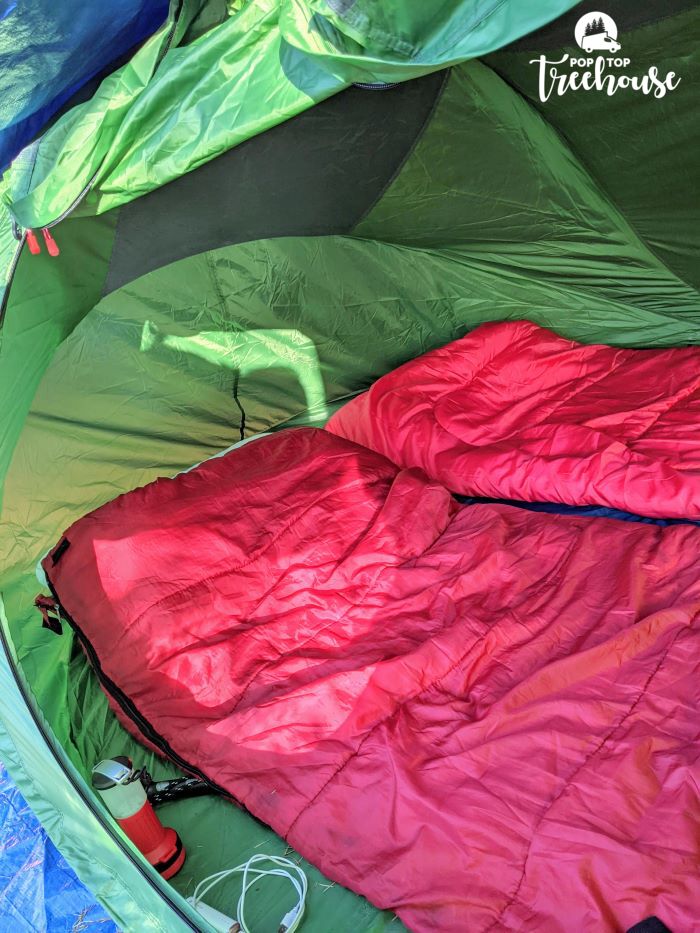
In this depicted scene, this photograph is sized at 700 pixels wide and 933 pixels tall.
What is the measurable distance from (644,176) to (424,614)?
1533 millimetres

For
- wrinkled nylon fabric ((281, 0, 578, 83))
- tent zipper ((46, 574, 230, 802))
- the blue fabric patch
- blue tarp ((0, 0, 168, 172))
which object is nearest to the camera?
wrinkled nylon fabric ((281, 0, 578, 83))

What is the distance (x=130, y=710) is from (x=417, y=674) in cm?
55

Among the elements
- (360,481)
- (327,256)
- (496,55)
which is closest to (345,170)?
(327,256)

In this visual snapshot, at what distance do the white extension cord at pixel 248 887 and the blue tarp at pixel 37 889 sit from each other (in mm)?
155

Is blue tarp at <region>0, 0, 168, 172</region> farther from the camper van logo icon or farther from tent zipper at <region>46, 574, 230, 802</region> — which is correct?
the camper van logo icon

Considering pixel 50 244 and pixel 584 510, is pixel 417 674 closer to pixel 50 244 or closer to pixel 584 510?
pixel 584 510

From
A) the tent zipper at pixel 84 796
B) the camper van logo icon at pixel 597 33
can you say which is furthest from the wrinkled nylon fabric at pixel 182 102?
the camper van logo icon at pixel 597 33

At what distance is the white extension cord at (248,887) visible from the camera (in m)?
1.32

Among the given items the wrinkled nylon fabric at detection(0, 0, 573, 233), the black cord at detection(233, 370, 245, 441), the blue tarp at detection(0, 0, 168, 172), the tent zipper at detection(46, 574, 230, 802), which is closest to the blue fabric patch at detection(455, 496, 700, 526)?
the black cord at detection(233, 370, 245, 441)

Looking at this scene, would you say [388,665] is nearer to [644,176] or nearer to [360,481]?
[360,481]

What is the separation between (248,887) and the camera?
55.3 inches

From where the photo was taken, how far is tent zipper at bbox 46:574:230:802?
5.06 ft

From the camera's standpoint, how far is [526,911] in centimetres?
122

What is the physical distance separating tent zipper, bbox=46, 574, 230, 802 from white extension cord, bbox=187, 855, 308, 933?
0.13 meters
